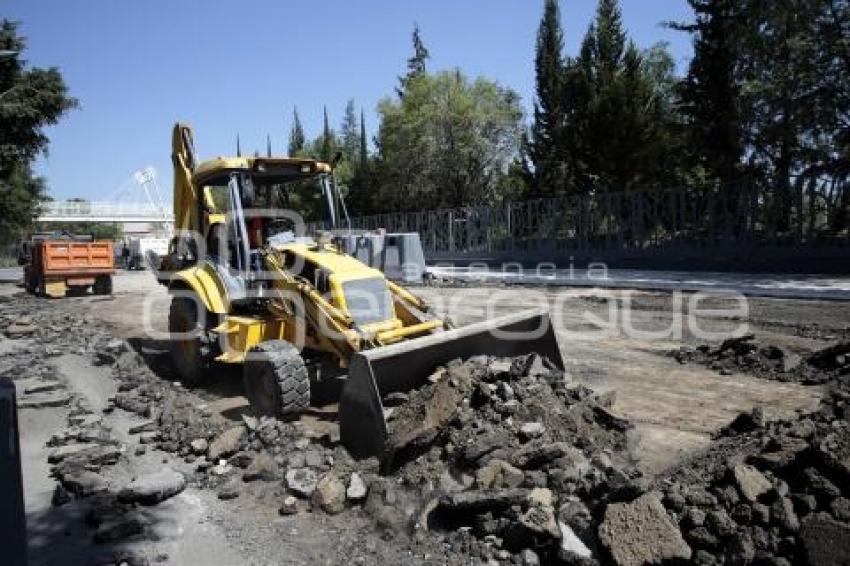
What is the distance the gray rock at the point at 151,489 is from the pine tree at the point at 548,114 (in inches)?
1169

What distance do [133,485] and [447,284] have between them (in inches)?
614

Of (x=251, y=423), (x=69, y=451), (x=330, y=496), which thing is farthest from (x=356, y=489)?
(x=69, y=451)

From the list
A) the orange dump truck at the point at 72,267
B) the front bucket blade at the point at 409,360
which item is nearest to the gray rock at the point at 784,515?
the front bucket blade at the point at 409,360

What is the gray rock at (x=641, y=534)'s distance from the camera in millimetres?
3703

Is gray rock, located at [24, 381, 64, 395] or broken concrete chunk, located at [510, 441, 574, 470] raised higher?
broken concrete chunk, located at [510, 441, 574, 470]

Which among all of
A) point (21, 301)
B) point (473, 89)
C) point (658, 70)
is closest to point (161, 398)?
point (21, 301)

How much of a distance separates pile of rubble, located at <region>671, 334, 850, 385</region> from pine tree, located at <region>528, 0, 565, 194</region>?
82.5ft

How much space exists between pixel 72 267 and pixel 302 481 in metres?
18.7

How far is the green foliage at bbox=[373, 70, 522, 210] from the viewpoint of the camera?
37.3m

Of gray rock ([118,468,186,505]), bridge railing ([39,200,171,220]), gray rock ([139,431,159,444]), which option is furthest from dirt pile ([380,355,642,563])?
bridge railing ([39,200,171,220])

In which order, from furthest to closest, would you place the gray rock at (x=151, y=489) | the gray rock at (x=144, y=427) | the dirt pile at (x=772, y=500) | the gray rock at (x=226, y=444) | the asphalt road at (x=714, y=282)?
the asphalt road at (x=714, y=282), the gray rock at (x=144, y=427), the gray rock at (x=226, y=444), the gray rock at (x=151, y=489), the dirt pile at (x=772, y=500)

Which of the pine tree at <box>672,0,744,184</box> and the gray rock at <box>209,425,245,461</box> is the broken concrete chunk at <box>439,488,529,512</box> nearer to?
the gray rock at <box>209,425,245,461</box>

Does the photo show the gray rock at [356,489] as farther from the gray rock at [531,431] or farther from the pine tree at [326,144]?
the pine tree at [326,144]

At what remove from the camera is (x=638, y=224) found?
23953mm
